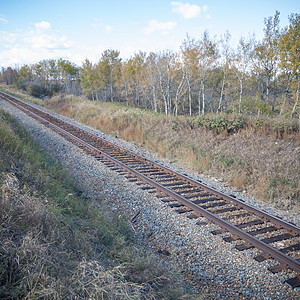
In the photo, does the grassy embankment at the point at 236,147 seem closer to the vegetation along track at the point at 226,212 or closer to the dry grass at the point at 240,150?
the dry grass at the point at 240,150

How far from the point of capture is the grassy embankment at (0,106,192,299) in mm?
2309

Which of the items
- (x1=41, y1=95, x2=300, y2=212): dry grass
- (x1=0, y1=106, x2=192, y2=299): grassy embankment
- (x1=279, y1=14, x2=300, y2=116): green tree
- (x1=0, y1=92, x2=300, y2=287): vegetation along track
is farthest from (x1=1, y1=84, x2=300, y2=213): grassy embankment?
(x1=279, y1=14, x2=300, y2=116): green tree

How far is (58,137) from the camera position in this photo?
12.1 m

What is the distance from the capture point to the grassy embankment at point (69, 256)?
7.57ft

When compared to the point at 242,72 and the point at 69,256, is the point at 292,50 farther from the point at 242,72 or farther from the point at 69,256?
the point at 69,256

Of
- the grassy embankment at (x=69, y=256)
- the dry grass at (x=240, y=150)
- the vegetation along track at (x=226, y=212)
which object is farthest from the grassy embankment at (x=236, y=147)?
the grassy embankment at (x=69, y=256)

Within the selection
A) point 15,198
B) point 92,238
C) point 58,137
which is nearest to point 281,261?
point 92,238

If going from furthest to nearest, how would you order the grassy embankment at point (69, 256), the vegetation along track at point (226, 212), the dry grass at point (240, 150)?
the dry grass at point (240, 150) → the vegetation along track at point (226, 212) → the grassy embankment at point (69, 256)

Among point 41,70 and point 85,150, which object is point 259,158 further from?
point 41,70

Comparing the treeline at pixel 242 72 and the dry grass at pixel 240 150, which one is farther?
the treeline at pixel 242 72

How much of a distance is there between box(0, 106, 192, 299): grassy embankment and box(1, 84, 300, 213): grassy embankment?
4475mm

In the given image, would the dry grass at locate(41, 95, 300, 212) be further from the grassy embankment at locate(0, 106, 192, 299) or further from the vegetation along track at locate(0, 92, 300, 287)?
the grassy embankment at locate(0, 106, 192, 299)

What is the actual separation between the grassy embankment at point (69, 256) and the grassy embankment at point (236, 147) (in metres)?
4.48

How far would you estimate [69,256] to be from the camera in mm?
2979
